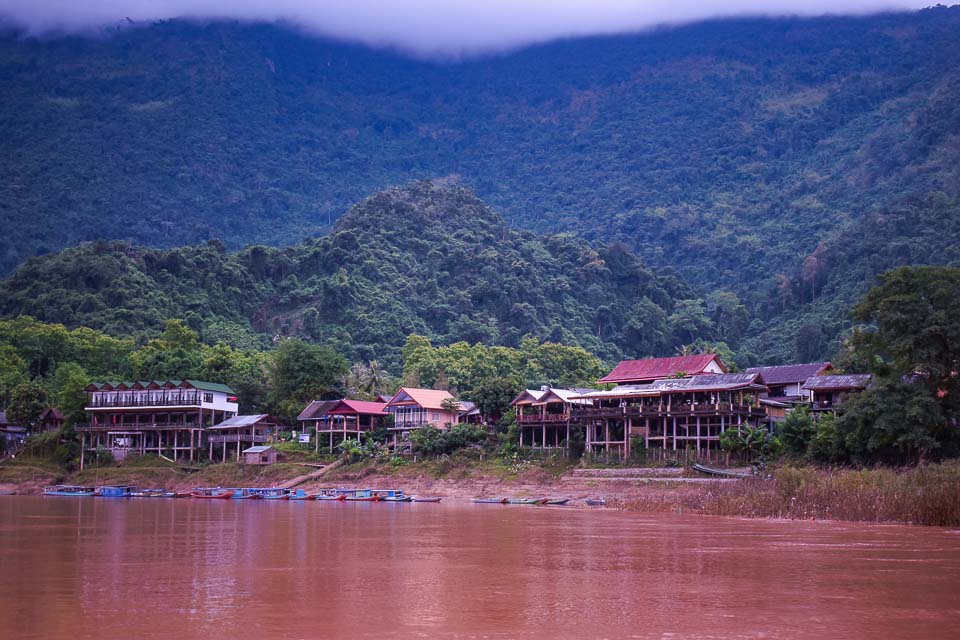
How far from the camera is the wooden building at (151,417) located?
84750mm

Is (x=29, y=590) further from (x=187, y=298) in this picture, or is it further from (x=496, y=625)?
(x=187, y=298)

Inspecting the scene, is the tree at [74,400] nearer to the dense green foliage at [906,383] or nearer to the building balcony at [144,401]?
the building balcony at [144,401]

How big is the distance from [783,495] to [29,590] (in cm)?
3146

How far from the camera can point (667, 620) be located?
20078 millimetres

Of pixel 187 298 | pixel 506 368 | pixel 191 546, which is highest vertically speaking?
pixel 187 298

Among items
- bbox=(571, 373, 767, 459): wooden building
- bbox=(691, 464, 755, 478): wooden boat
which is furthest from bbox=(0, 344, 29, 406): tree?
bbox=(691, 464, 755, 478): wooden boat

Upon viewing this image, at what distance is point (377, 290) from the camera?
16488 centimetres

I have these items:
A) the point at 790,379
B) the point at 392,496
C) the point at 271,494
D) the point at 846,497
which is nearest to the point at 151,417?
the point at 271,494

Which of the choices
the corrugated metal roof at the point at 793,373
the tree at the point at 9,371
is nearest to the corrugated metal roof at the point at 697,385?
the corrugated metal roof at the point at 793,373

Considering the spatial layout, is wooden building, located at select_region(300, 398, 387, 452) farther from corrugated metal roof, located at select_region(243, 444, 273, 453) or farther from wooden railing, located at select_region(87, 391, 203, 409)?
wooden railing, located at select_region(87, 391, 203, 409)

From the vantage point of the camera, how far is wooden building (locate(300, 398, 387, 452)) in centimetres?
8231

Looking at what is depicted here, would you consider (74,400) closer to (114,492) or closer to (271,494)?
(114,492)

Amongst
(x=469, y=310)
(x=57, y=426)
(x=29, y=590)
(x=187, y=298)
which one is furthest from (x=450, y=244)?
(x=29, y=590)

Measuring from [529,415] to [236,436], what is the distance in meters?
25.4
